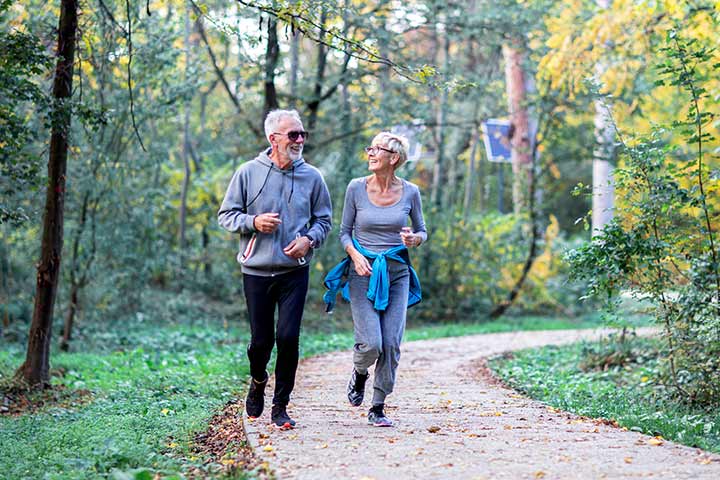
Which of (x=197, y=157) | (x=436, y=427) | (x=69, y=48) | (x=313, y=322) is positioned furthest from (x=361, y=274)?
(x=197, y=157)

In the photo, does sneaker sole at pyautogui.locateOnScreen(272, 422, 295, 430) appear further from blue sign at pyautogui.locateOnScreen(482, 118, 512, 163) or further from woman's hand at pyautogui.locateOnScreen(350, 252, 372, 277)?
blue sign at pyautogui.locateOnScreen(482, 118, 512, 163)

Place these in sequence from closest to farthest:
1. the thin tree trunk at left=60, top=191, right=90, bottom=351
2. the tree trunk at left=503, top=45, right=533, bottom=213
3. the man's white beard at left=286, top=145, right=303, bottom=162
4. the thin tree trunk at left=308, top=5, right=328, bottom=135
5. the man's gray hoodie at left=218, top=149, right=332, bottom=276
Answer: the man's gray hoodie at left=218, top=149, right=332, bottom=276 < the man's white beard at left=286, top=145, right=303, bottom=162 < the thin tree trunk at left=60, top=191, right=90, bottom=351 < the thin tree trunk at left=308, top=5, right=328, bottom=135 < the tree trunk at left=503, top=45, right=533, bottom=213

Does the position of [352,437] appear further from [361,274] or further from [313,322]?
[313,322]

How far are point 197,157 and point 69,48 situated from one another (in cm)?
1448

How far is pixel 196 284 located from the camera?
21.2m

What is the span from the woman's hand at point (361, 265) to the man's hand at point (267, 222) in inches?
28.4

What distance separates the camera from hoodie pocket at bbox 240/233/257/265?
659 centimetres

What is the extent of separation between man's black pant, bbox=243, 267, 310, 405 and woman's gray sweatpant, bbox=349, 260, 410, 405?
1.46ft

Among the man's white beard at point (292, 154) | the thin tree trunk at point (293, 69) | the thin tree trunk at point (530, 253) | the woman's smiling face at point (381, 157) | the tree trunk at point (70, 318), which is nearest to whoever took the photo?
the man's white beard at point (292, 154)

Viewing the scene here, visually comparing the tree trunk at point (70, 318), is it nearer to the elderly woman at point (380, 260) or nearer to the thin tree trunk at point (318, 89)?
the thin tree trunk at point (318, 89)

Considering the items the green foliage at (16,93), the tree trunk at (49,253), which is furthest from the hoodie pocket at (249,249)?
the tree trunk at (49,253)

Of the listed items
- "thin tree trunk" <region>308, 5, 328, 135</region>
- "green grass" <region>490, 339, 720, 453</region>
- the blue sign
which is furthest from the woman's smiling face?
the blue sign

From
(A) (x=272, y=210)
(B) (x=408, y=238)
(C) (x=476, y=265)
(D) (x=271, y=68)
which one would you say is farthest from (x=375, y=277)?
(C) (x=476, y=265)

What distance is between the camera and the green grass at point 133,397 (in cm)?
583
